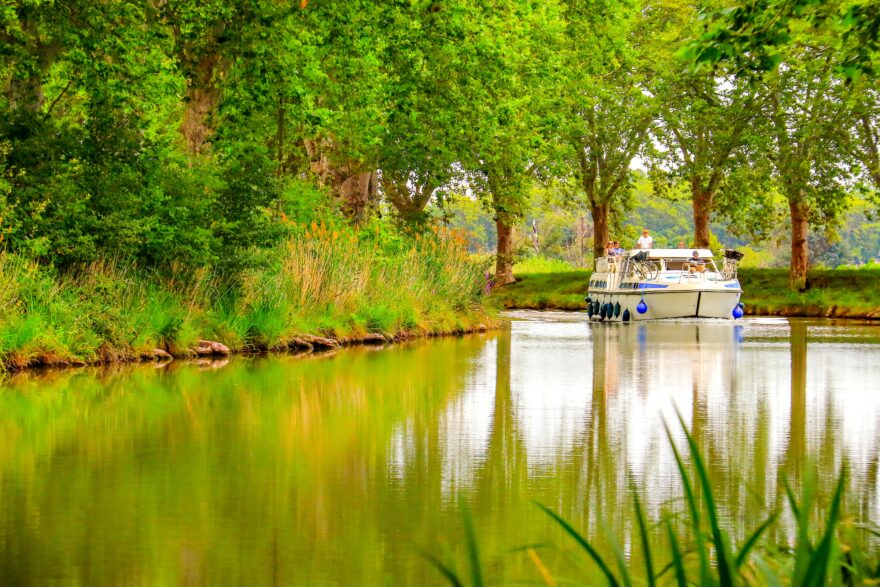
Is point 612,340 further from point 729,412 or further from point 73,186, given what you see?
point 729,412

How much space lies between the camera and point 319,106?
33281 millimetres

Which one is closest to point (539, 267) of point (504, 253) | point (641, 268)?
point (504, 253)

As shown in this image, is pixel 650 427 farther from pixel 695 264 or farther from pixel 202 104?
pixel 695 264

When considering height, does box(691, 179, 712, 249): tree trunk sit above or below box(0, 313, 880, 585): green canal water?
above

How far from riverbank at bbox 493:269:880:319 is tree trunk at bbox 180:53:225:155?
18.5m

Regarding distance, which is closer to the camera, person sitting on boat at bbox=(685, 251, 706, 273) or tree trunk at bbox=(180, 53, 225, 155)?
tree trunk at bbox=(180, 53, 225, 155)

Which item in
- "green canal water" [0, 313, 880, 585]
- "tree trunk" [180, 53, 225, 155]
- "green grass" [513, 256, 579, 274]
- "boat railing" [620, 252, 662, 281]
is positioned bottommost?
"green canal water" [0, 313, 880, 585]

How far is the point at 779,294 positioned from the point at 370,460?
44289 millimetres

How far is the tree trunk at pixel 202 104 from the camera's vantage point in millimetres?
26422

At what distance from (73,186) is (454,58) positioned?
10.7m

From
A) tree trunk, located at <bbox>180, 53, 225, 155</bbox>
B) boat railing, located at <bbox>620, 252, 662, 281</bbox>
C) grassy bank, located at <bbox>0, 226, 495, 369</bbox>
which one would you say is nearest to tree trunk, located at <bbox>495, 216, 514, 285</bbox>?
boat railing, located at <bbox>620, 252, 662, 281</bbox>

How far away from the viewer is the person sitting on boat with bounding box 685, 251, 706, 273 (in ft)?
137

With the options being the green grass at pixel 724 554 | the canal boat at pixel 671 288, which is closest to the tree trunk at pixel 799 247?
the canal boat at pixel 671 288

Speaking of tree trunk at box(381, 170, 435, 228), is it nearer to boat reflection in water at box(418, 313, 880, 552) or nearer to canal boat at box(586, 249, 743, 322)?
canal boat at box(586, 249, 743, 322)
